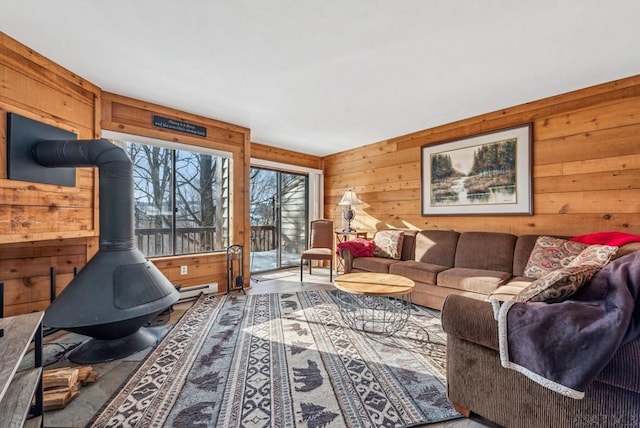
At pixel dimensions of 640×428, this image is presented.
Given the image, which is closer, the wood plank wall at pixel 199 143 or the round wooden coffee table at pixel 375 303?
the round wooden coffee table at pixel 375 303

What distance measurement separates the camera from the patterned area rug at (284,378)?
59.3 inches

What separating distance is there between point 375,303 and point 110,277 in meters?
2.62

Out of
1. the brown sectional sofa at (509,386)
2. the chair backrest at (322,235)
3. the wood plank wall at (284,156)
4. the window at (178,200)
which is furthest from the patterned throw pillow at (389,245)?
the wood plank wall at (284,156)

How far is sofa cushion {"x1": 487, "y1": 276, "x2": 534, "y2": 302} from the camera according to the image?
2.29 m

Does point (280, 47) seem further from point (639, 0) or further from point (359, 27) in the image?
point (639, 0)

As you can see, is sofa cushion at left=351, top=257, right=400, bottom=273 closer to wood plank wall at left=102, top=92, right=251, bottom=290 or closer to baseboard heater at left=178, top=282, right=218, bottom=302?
wood plank wall at left=102, top=92, right=251, bottom=290

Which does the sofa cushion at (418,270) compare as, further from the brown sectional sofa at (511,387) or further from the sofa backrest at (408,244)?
the brown sectional sofa at (511,387)

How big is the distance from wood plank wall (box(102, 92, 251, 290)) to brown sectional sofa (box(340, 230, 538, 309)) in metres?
1.66

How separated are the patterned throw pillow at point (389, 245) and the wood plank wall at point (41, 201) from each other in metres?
3.29

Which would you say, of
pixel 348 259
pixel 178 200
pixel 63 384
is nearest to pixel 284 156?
pixel 178 200

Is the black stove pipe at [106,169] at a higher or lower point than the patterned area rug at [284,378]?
higher

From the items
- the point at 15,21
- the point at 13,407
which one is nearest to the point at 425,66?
the point at 15,21

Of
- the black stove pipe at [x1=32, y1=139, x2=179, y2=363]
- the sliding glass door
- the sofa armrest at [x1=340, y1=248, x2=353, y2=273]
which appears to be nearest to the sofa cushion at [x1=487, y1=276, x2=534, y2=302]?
the sofa armrest at [x1=340, y1=248, x2=353, y2=273]

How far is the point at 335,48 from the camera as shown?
7.00ft
